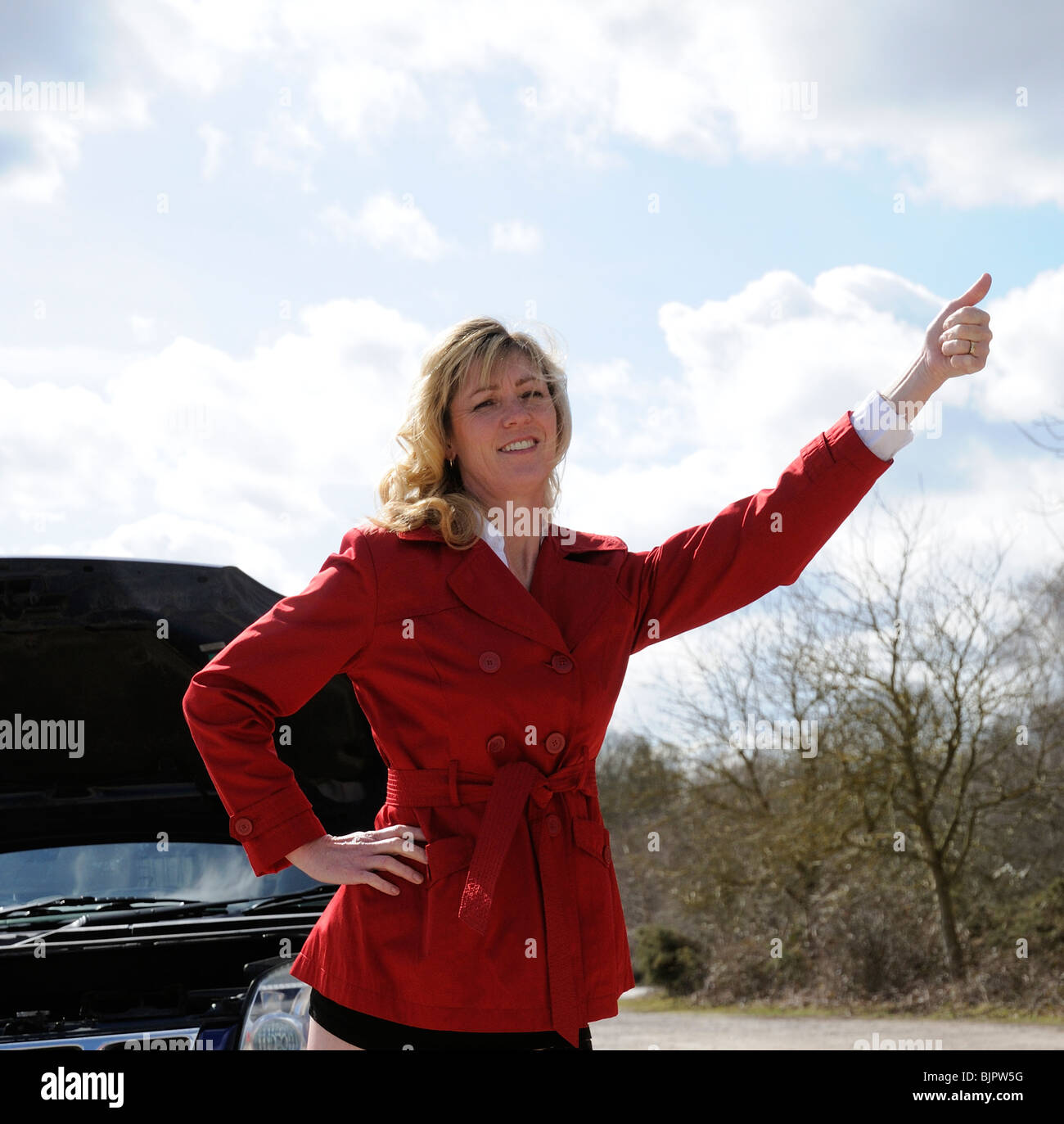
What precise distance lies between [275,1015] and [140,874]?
1.11 metres

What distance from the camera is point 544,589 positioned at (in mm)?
2566

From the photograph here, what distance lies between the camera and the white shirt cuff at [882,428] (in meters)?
2.42

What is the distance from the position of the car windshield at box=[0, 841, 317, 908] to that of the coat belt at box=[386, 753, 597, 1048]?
57.1 inches

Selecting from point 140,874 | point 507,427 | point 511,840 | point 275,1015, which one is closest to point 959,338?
point 507,427

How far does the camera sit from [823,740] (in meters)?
15.0

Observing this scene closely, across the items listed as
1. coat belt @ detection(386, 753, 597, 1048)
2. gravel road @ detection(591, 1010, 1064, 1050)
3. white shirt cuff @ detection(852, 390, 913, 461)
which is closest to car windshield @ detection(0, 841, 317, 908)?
coat belt @ detection(386, 753, 597, 1048)

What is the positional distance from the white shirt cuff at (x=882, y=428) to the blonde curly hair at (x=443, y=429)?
673 mm

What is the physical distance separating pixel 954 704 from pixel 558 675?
Answer: 12710mm

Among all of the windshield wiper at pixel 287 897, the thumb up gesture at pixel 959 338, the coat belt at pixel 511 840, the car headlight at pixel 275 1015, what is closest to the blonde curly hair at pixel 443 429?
the coat belt at pixel 511 840

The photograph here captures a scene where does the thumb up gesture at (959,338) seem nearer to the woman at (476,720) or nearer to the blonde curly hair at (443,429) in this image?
the woman at (476,720)

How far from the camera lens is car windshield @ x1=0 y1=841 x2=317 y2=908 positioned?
363 cm
